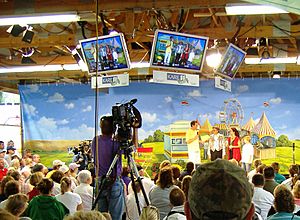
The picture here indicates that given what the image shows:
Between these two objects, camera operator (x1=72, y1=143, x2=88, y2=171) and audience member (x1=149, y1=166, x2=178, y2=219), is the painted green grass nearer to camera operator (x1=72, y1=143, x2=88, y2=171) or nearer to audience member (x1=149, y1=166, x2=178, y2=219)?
camera operator (x1=72, y1=143, x2=88, y2=171)

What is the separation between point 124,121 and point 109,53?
9.28 feet

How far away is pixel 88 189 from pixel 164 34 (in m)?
2.37

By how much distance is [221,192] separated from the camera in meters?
1.30

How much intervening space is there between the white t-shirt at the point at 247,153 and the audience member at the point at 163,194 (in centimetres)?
743

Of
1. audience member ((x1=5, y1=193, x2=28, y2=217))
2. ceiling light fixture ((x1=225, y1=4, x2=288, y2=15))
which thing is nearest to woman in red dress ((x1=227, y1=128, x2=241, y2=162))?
ceiling light fixture ((x1=225, y1=4, x2=288, y2=15))

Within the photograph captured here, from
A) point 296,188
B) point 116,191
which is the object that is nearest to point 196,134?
point 296,188

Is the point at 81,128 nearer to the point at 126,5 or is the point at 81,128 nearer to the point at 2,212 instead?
the point at 126,5

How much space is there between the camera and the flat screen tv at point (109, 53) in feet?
23.3

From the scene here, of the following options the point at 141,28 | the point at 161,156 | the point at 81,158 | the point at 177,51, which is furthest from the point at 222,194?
the point at 161,156

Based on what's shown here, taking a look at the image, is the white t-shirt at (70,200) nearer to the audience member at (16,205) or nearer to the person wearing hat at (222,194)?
the audience member at (16,205)

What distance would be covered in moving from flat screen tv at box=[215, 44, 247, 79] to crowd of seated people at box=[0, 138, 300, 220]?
171cm

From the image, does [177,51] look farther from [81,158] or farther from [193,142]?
[193,142]

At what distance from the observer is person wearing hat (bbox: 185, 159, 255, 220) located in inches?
51.2

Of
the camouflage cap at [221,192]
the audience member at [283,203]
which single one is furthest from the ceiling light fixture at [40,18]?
the camouflage cap at [221,192]
